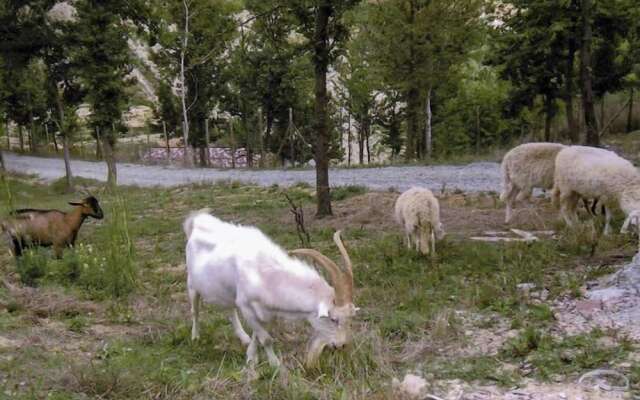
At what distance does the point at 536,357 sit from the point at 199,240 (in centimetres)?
304

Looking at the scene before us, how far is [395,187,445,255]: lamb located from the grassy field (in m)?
0.21

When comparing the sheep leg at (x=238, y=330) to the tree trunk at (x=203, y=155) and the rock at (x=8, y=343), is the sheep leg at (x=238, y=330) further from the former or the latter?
the tree trunk at (x=203, y=155)

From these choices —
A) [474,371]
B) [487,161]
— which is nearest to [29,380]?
[474,371]

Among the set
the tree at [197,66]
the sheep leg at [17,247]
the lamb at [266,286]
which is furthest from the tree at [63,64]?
the lamb at [266,286]

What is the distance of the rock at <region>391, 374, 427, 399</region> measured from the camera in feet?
15.1

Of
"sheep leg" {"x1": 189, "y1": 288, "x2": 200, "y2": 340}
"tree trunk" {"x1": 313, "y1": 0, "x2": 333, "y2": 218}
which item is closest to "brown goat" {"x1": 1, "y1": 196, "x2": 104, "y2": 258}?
"tree trunk" {"x1": 313, "y1": 0, "x2": 333, "y2": 218}

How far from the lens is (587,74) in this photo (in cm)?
1334

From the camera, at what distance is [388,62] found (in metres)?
26.1

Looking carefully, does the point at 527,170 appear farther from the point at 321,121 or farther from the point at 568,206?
the point at 321,121

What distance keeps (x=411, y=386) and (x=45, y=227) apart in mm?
7686

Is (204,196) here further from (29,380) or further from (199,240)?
(29,380)

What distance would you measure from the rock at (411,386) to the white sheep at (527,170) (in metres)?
6.74

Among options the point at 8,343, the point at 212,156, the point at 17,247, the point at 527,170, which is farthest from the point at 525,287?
the point at 212,156

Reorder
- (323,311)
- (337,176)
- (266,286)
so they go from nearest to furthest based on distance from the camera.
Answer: (323,311)
(266,286)
(337,176)
